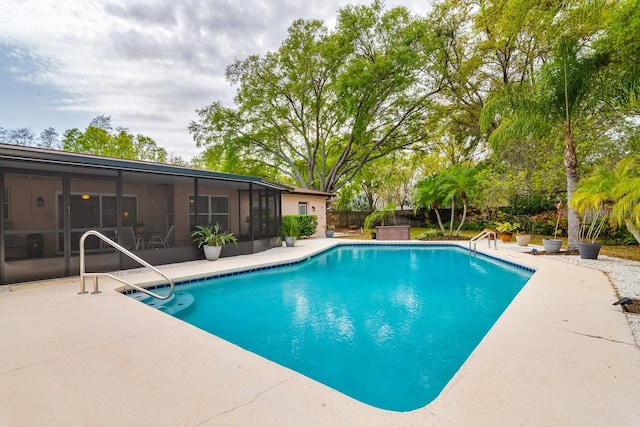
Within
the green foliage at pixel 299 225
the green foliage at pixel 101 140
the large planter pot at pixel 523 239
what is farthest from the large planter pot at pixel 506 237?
the green foliage at pixel 101 140

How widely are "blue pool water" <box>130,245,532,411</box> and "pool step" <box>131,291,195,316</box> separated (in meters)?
0.07

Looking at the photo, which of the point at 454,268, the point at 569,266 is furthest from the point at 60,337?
the point at 569,266

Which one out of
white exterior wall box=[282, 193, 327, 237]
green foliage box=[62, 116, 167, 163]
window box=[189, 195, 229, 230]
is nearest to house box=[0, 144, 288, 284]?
window box=[189, 195, 229, 230]

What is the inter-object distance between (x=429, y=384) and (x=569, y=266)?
22.5 ft

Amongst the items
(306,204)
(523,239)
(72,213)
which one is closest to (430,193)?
(523,239)

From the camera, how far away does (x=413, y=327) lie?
457cm

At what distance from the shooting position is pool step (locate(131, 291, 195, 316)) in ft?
17.1

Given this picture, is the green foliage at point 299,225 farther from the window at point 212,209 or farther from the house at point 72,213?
the house at point 72,213

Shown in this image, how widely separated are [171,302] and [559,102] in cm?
1195

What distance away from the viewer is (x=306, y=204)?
17344 mm

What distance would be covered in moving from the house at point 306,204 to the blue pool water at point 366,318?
710cm

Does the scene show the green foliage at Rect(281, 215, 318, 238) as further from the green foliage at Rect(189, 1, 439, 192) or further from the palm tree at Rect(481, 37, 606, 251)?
the palm tree at Rect(481, 37, 606, 251)

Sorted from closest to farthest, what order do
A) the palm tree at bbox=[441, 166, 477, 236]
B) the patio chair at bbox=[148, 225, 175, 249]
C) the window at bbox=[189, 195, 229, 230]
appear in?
the patio chair at bbox=[148, 225, 175, 249] < the window at bbox=[189, 195, 229, 230] < the palm tree at bbox=[441, 166, 477, 236]

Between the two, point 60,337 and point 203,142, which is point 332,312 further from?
point 203,142
